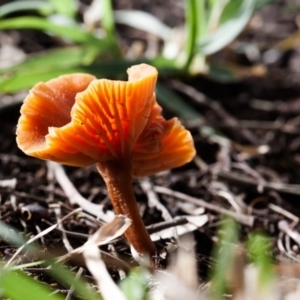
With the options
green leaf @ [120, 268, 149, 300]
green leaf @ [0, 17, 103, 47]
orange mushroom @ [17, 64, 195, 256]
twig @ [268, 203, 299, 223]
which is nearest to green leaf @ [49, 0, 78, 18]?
green leaf @ [0, 17, 103, 47]

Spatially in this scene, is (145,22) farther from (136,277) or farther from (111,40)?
(136,277)

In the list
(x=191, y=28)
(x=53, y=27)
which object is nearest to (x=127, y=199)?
(x=191, y=28)

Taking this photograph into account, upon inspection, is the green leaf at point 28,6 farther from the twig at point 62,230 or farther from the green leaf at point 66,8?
the twig at point 62,230

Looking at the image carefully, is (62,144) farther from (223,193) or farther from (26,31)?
(26,31)

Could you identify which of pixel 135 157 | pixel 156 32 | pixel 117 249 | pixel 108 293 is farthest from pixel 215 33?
pixel 108 293

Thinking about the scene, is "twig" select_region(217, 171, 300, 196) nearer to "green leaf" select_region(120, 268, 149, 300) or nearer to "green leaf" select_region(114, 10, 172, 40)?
"green leaf" select_region(120, 268, 149, 300)

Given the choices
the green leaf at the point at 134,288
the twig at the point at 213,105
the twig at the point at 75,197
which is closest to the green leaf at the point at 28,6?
the twig at the point at 213,105
